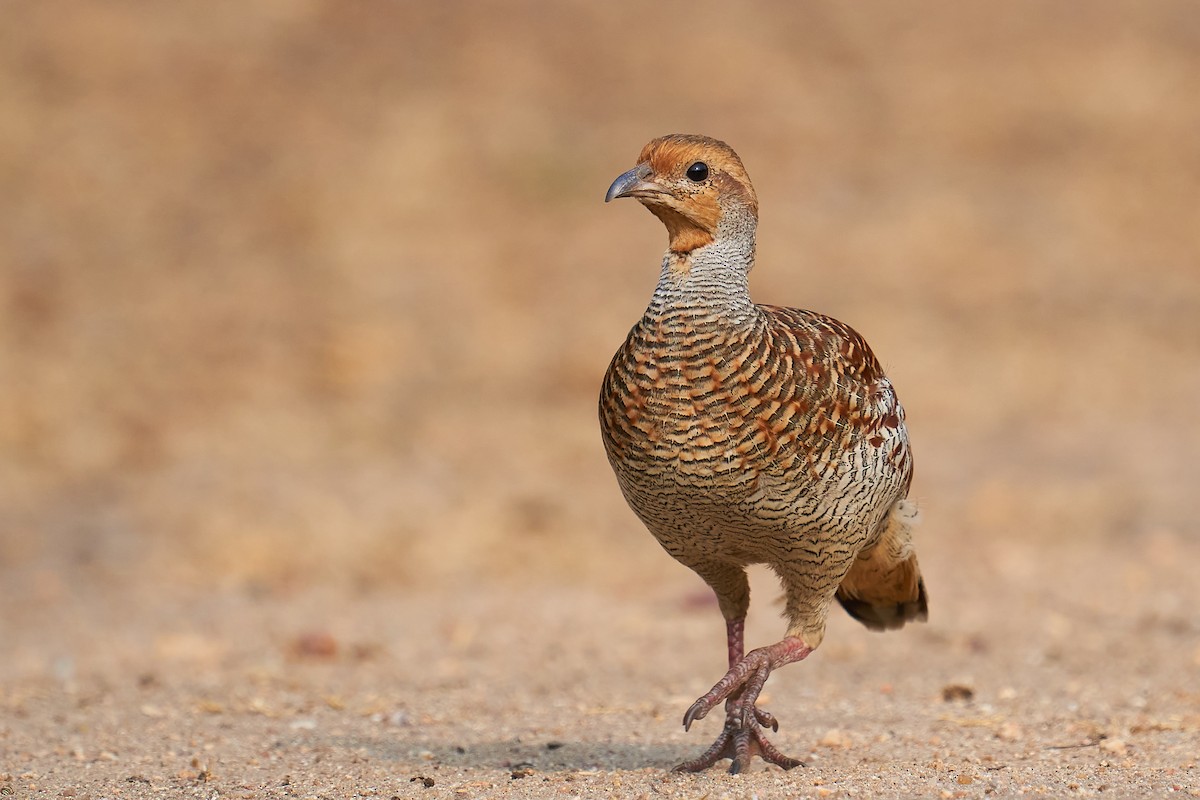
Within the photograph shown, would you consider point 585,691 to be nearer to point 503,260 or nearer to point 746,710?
point 746,710

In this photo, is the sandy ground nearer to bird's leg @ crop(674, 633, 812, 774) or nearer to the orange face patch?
bird's leg @ crop(674, 633, 812, 774)

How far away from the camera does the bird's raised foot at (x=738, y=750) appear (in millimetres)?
5680

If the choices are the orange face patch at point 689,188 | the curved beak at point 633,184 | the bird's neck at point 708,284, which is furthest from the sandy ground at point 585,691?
the curved beak at point 633,184

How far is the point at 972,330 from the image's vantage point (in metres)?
14.5

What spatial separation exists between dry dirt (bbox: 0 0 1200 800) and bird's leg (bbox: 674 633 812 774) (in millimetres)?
147

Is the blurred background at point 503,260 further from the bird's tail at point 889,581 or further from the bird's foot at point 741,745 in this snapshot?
the bird's foot at point 741,745

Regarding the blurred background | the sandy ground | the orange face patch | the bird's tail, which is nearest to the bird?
the orange face patch

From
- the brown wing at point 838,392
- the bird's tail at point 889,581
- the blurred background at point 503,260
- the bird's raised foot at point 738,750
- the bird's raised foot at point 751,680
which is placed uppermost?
the blurred background at point 503,260

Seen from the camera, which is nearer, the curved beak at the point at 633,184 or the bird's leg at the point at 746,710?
the curved beak at the point at 633,184

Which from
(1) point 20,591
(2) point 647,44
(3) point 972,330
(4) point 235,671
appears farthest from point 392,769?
(2) point 647,44

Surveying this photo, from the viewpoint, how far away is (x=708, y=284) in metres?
5.19

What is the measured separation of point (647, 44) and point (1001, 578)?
927 cm

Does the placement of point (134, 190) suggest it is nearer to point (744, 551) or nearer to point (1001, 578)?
point (1001, 578)

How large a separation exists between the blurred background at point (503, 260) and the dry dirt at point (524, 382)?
0.05m
